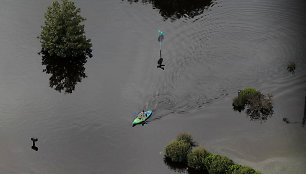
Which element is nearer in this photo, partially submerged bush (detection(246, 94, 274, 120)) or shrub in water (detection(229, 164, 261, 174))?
shrub in water (detection(229, 164, 261, 174))

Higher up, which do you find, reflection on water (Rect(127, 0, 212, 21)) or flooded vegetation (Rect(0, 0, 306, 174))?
reflection on water (Rect(127, 0, 212, 21))

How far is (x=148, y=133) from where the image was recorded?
207ft

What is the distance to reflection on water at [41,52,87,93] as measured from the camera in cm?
7257

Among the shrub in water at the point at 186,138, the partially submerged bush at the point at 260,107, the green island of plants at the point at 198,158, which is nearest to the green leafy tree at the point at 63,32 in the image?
the shrub in water at the point at 186,138

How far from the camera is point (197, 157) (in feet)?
188

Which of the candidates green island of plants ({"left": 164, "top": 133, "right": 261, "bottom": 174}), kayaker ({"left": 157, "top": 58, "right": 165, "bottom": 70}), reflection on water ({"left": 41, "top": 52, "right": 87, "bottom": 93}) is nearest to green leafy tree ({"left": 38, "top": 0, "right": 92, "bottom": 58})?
reflection on water ({"left": 41, "top": 52, "right": 87, "bottom": 93})

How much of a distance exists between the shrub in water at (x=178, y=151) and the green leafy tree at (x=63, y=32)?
24.2 metres

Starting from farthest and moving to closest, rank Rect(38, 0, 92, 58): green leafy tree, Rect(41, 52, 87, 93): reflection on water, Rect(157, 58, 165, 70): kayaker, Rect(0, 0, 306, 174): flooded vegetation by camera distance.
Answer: Rect(38, 0, 92, 58): green leafy tree → Rect(157, 58, 165, 70): kayaker → Rect(41, 52, 87, 93): reflection on water → Rect(0, 0, 306, 174): flooded vegetation

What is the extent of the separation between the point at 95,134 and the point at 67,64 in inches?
675

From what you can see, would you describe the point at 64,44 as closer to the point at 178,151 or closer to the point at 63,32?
the point at 63,32

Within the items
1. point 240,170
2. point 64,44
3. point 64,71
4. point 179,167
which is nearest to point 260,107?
point 240,170

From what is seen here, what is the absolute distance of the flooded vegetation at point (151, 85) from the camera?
59875mm

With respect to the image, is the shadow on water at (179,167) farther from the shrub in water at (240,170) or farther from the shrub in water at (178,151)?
the shrub in water at (240,170)

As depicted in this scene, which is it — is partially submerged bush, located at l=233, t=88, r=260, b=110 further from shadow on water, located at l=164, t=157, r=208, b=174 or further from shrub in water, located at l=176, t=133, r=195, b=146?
shadow on water, located at l=164, t=157, r=208, b=174
